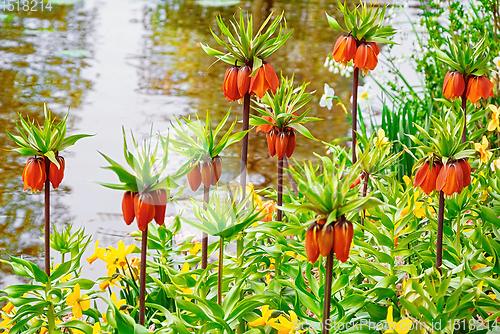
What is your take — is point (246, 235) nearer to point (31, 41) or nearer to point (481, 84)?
point (481, 84)

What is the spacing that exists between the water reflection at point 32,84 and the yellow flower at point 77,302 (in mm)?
1274

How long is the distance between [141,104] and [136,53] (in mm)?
1709

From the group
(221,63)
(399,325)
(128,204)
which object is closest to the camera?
(128,204)

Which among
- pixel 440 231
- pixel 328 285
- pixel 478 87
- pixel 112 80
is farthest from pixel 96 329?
pixel 112 80

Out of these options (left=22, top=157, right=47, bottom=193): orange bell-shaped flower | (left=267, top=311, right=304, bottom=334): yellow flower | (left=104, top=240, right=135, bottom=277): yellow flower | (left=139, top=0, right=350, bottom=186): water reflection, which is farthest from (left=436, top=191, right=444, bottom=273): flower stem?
(left=139, top=0, right=350, bottom=186): water reflection

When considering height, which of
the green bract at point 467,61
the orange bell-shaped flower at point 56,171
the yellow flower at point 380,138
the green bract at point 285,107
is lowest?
the orange bell-shaped flower at point 56,171

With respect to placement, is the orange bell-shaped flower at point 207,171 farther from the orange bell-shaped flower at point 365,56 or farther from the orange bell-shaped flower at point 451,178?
the orange bell-shaped flower at point 365,56

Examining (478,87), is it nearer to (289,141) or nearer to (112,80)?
(289,141)

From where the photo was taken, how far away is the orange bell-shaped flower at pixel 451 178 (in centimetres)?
97

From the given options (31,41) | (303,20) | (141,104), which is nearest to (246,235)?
(141,104)

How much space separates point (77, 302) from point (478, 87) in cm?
107

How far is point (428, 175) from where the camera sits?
1.00m

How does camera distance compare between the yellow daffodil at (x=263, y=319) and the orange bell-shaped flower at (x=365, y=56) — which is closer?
the yellow daffodil at (x=263, y=319)

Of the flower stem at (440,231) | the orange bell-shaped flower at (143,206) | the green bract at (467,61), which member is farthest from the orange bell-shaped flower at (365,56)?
the orange bell-shaped flower at (143,206)
